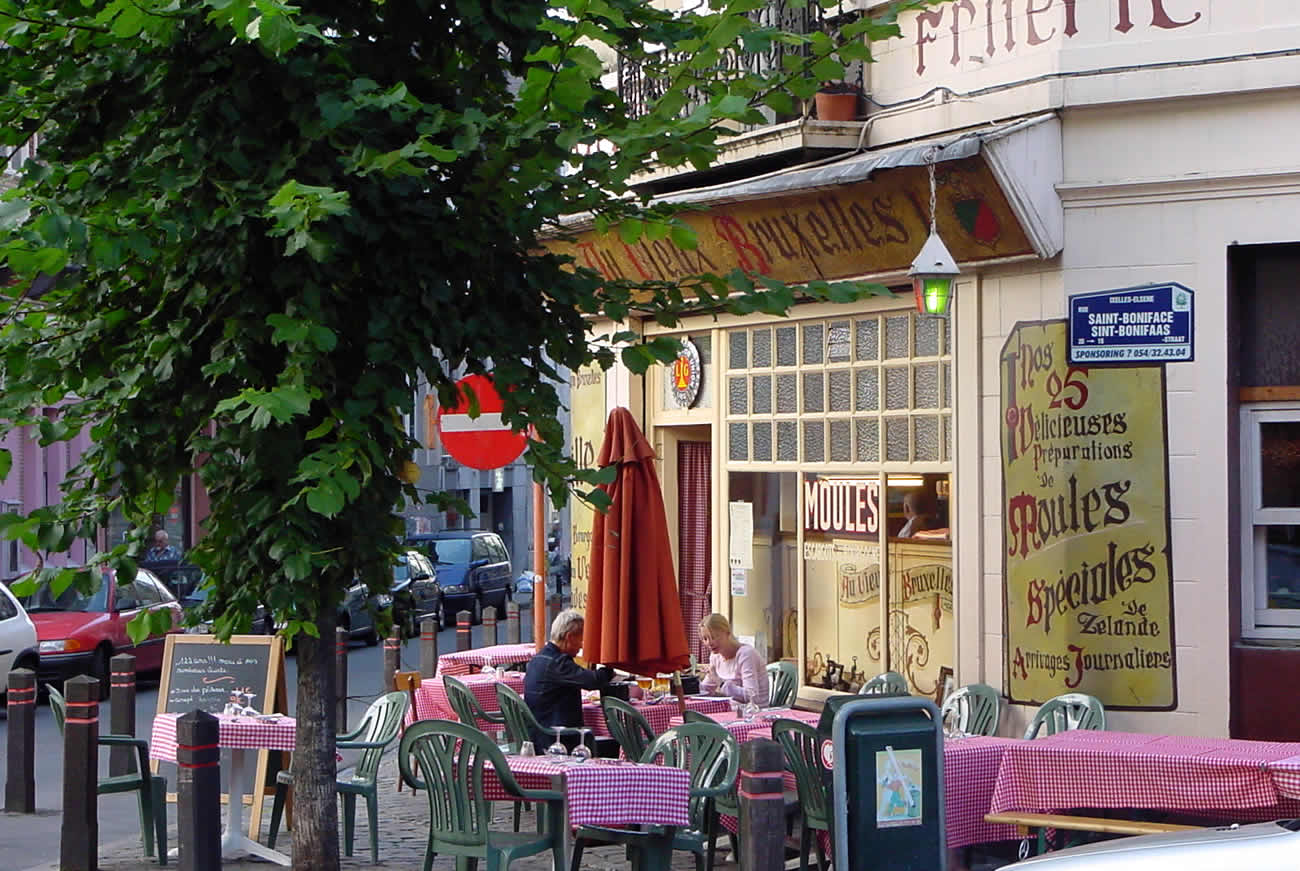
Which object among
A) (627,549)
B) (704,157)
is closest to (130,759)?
(627,549)


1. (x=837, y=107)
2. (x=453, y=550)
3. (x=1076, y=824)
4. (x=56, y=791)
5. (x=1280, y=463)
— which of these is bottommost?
(x=56, y=791)

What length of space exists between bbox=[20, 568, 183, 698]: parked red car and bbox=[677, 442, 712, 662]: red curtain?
5.81m

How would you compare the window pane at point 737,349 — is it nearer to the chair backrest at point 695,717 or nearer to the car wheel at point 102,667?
the chair backrest at point 695,717

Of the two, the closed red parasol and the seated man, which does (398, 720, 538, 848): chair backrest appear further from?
the closed red parasol

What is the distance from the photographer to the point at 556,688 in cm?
1036

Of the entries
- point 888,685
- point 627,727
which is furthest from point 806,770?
point 888,685

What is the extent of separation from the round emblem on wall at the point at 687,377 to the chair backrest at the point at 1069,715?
5527 millimetres

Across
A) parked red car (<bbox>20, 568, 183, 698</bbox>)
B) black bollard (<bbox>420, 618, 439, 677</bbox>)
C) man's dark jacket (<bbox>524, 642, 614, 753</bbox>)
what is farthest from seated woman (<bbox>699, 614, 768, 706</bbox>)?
parked red car (<bbox>20, 568, 183, 698</bbox>)

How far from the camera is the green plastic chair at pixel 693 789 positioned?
8539 millimetres

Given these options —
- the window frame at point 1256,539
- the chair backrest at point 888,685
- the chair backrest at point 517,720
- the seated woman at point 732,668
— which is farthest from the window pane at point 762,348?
the chair backrest at point 517,720

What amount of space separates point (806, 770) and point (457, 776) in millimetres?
1797

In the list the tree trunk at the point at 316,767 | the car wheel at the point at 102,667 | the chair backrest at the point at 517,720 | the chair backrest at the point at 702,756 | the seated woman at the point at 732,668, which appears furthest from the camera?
the car wheel at the point at 102,667

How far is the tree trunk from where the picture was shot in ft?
25.7

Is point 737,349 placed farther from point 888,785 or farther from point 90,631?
point 90,631
